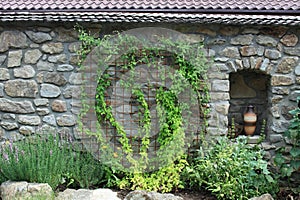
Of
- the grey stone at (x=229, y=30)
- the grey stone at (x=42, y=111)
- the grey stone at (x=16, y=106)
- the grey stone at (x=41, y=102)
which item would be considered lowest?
the grey stone at (x=42, y=111)

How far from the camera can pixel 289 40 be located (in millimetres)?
5355

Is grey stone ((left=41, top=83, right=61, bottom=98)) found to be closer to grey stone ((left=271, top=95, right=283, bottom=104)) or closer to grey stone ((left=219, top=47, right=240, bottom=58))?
grey stone ((left=219, top=47, right=240, bottom=58))

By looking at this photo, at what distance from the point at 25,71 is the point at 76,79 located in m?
0.67

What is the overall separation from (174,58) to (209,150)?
1.23 meters

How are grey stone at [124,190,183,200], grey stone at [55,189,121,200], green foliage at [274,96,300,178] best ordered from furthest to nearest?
1. green foliage at [274,96,300,178]
2. grey stone at [55,189,121,200]
3. grey stone at [124,190,183,200]

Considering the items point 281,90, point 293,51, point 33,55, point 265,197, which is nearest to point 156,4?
point 33,55

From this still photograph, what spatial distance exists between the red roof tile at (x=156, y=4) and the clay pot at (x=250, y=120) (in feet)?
4.37

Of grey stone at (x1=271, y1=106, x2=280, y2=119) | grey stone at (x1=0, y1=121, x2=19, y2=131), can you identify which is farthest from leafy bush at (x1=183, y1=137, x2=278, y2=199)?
grey stone at (x1=0, y1=121, x2=19, y2=131)

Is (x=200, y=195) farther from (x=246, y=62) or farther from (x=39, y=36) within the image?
(x=39, y=36)

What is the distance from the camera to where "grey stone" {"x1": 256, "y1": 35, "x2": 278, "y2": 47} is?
5359mm

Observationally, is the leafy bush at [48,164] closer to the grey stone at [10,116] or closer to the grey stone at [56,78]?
the grey stone at [10,116]

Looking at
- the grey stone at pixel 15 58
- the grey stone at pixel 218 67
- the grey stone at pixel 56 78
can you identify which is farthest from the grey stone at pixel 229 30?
the grey stone at pixel 15 58

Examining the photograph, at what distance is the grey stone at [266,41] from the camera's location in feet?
17.6

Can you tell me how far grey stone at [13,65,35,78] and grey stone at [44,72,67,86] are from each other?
0.65 feet
